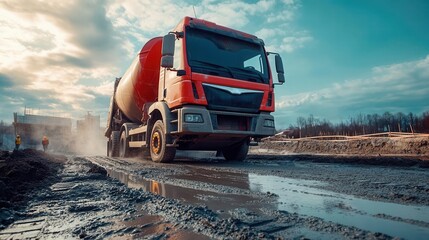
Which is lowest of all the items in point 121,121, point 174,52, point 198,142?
point 198,142

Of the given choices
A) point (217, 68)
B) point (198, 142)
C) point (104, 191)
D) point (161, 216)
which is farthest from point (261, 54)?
point (161, 216)

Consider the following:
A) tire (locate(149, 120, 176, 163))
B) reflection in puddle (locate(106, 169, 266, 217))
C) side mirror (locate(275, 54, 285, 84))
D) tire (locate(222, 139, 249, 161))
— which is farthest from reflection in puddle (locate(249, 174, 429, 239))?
tire (locate(222, 139, 249, 161))

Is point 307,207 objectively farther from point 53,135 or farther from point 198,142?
point 53,135

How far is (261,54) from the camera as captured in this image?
663 cm

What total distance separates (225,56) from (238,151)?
2.68 m

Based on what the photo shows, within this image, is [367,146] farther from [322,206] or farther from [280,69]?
[322,206]

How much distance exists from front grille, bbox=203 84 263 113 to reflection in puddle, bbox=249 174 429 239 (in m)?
3.21

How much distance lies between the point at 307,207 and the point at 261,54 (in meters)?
5.21

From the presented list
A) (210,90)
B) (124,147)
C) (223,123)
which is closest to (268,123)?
(223,123)

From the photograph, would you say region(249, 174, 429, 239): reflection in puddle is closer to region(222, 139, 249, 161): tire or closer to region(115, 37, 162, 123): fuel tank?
region(222, 139, 249, 161): tire

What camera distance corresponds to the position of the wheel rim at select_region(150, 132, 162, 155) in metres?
6.48

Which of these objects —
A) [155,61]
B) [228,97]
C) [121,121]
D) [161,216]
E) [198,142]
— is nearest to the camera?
[161,216]

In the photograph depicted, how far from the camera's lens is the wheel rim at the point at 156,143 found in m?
6.48

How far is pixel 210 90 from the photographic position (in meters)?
5.52
